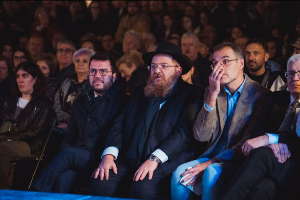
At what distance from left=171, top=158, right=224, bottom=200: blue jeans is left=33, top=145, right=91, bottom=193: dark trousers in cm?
103

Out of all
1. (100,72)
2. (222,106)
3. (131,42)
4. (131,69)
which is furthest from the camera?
(131,42)

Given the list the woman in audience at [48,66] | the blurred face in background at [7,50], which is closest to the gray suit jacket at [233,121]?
the woman in audience at [48,66]

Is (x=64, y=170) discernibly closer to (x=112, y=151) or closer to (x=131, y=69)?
(x=112, y=151)

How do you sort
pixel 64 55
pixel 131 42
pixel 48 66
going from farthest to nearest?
pixel 131 42 < pixel 64 55 < pixel 48 66

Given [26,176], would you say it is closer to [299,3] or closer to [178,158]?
[178,158]

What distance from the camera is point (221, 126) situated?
140 inches

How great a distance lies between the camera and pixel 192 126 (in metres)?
3.73

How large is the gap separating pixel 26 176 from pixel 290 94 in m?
2.81

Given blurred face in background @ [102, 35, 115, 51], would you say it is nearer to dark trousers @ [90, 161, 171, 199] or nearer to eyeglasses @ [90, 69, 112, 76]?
eyeglasses @ [90, 69, 112, 76]

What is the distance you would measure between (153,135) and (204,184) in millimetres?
734

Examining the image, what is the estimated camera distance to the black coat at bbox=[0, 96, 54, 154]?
4.56 metres

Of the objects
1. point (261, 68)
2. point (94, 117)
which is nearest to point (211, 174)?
point (94, 117)

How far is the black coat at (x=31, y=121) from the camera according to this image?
15.0ft

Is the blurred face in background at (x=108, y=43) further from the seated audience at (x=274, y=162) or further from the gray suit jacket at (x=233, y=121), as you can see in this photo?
the seated audience at (x=274, y=162)
